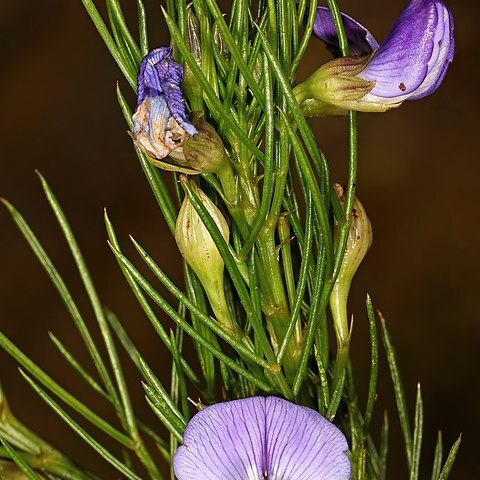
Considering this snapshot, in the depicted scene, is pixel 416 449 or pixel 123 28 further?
pixel 416 449

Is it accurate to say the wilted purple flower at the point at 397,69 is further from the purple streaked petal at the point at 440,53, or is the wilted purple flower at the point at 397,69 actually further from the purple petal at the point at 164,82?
the purple petal at the point at 164,82

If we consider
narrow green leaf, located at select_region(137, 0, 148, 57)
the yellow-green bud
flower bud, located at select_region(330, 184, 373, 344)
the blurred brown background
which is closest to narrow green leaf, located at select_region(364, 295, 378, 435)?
flower bud, located at select_region(330, 184, 373, 344)

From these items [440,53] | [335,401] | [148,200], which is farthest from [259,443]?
[148,200]

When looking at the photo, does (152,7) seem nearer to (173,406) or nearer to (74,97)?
(74,97)

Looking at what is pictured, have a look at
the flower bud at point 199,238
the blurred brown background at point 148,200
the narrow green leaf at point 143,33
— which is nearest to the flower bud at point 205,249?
the flower bud at point 199,238

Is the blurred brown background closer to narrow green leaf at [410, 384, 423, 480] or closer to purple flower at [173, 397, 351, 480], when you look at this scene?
narrow green leaf at [410, 384, 423, 480]

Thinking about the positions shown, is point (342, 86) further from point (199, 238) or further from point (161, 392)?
point (161, 392)
